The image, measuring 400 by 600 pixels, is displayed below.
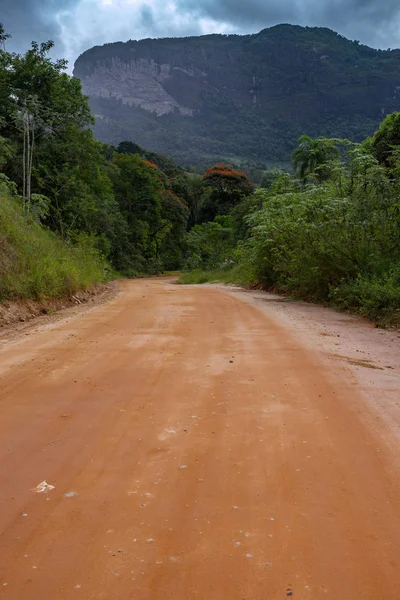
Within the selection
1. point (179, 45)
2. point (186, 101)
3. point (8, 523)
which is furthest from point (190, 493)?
point (179, 45)

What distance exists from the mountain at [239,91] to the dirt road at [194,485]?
107 metres

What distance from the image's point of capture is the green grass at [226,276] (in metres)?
24.2

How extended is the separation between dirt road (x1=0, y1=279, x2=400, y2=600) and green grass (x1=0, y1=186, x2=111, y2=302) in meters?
5.22

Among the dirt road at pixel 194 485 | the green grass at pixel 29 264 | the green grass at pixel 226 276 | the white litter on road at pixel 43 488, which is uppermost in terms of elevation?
the green grass at pixel 29 264

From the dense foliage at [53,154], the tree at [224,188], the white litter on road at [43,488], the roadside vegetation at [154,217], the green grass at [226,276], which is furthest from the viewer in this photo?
the tree at [224,188]

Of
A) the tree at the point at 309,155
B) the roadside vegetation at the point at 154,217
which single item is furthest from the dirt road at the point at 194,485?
the tree at the point at 309,155

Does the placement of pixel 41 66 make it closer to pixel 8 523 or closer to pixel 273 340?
pixel 273 340

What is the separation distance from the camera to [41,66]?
2395 cm

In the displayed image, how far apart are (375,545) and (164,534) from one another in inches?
38.4

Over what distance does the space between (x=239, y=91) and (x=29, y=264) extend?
164 m

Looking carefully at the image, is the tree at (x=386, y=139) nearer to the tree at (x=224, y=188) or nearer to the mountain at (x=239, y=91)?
the tree at (x=224, y=188)

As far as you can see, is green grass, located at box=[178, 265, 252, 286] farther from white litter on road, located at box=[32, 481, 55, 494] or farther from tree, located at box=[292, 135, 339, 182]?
white litter on road, located at box=[32, 481, 55, 494]

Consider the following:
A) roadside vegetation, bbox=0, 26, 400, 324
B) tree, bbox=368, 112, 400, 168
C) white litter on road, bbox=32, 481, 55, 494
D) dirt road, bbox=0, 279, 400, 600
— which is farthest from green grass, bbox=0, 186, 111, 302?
tree, bbox=368, 112, 400, 168

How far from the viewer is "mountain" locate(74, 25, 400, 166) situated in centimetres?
12875
